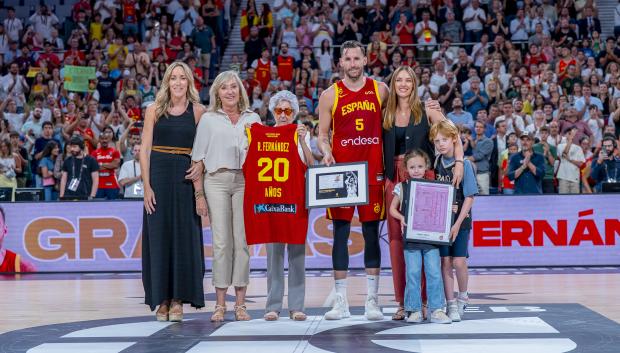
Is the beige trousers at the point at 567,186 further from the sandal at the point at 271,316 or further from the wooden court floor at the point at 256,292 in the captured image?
the sandal at the point at 271,316

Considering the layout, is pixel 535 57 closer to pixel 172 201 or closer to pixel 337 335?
pixel 172 201

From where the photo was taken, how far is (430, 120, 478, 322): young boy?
8.65m

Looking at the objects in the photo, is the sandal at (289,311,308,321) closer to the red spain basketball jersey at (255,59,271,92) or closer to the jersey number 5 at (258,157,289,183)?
the jersey number 5 at (258,157,289,183)

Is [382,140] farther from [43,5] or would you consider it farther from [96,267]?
[43,5]

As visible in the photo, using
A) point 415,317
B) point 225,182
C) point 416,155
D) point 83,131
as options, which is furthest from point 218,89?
point 83,131

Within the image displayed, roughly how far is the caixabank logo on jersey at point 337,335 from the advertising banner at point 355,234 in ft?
18.8

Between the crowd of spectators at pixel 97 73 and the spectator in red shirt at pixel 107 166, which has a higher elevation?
the crowd of spectators at pixel 97 73

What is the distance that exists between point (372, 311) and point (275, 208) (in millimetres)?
1220

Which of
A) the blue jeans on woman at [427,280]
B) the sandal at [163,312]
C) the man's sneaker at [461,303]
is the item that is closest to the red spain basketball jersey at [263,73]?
the sandal at [163,312]

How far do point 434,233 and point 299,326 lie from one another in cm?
137

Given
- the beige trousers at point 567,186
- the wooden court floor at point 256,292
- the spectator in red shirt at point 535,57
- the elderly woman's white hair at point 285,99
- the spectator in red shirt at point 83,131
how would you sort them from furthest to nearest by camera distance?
1. the spectator in red shirt at point 535,57
2. the spectator in red shirt at point 83,131
3. the beige trousers at point 567,186
4. the wooden court floor at point 256,292
5. the elderly woman's white hair at point 285,99

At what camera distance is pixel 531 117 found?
61.9 feet

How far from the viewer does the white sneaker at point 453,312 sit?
859cm

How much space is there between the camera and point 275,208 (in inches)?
349
